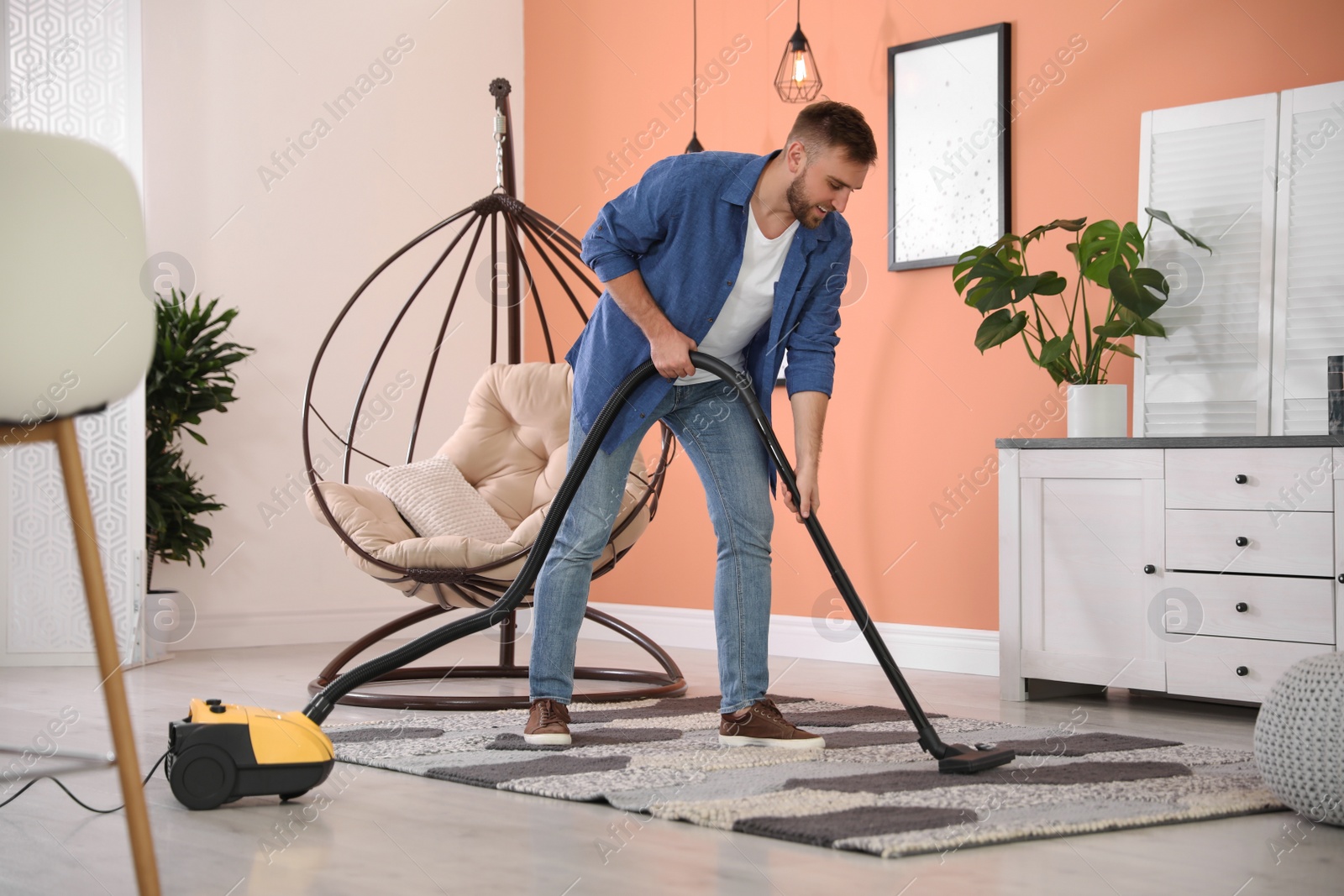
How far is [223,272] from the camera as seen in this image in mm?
4574

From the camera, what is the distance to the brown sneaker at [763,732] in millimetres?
2469

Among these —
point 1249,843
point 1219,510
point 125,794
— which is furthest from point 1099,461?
point 125,794

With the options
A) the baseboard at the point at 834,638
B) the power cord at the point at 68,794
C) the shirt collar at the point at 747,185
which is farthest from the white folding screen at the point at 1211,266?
the power cord at the point at 68,794

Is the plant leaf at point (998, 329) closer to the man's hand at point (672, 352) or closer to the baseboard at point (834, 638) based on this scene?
the baseboard at point (834, 638)

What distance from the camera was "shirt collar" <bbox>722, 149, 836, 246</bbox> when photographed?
2.40 meters

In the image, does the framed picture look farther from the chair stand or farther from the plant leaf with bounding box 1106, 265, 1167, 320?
the chair stand

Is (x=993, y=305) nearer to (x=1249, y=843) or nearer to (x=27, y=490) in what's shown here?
(x=1249, y=843)

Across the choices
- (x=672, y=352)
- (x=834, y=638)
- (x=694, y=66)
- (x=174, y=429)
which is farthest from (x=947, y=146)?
(x=174, y=429)

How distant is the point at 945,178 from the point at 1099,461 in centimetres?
119

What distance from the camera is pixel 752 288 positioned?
2.45m

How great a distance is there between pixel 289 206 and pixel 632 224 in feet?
9.08

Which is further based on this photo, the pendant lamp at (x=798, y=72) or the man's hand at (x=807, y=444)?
the pendant lamp at (x=798, y=72)

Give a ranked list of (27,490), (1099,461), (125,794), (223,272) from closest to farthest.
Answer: (125,794) < (1099,461) < (27,490) < (223,272)

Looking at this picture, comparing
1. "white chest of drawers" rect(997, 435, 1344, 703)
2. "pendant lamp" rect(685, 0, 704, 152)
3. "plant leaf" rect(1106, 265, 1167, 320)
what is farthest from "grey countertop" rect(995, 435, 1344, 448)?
"pendant lamp" rect(685, 0, 704, 152)
